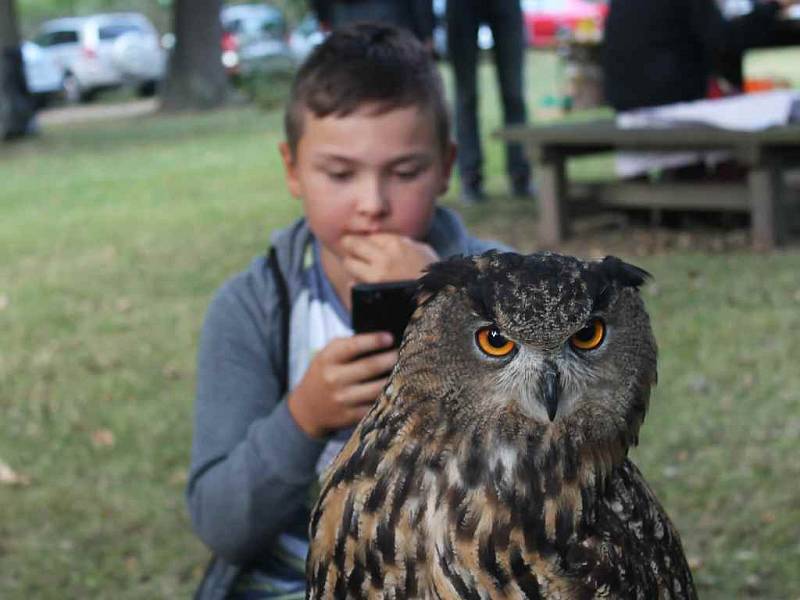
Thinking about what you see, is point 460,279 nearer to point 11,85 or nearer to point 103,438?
point 103,438

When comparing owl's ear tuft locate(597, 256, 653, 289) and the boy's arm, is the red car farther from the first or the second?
owl's ear tuft locate(597, 256, 653, 289)

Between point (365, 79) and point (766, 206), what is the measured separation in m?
4.97

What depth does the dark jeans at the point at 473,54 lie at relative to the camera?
363 inches

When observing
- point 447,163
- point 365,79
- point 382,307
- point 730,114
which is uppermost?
point 365,79

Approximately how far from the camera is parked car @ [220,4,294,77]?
25.5 metres

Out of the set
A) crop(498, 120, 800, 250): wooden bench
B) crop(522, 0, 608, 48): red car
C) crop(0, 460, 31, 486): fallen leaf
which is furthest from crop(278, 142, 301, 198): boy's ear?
crop(522, 0, 608, 48): red car

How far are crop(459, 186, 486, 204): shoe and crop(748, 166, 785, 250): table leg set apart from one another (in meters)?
2.73

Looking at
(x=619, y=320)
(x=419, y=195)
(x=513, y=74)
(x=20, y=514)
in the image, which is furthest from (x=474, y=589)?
(x=513, y=74)

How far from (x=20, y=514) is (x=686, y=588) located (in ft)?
10.2

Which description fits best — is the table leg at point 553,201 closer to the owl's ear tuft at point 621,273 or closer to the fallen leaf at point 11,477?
the fallen leaf at point 11,477

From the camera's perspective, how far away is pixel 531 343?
1.60m

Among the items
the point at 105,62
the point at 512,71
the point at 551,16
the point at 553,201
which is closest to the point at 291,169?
the point at 553,201

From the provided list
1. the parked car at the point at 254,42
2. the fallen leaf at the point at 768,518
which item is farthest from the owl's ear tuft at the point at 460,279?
the parked car at the point at 254,42

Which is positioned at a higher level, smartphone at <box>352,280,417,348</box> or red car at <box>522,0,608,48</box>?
smartphone at <box>352,280,417,348</box>
